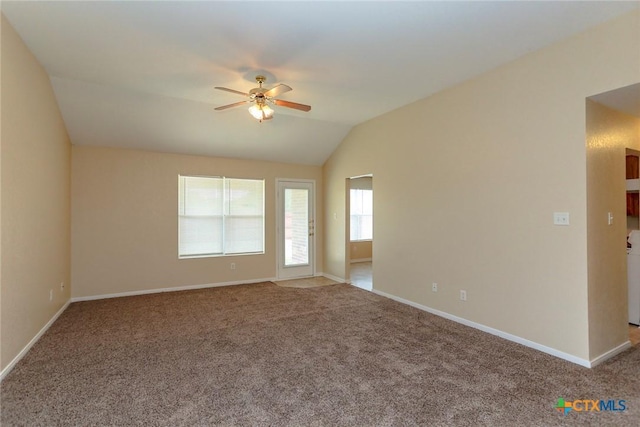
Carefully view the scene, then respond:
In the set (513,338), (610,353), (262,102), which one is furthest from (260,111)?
(610,353)

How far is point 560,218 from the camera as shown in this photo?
9.55 feet

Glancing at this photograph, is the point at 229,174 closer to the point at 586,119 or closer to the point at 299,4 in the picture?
the point at 299,4

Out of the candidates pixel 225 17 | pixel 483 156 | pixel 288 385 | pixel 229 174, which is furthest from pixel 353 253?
pixel 225 17

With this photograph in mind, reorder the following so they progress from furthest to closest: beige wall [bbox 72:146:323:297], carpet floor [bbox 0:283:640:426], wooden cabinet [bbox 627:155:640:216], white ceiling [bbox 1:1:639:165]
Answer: beige wall [bbox 72:146:323:297] < wooden cabinet [bbox 627:155:640:216] < white ceiling [bbox 1:1:639:165] < carpet floor [bbox 0:283:640:426]

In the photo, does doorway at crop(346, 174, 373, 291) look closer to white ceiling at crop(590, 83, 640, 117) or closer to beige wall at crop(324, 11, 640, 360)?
beige wall at crop(324, 11, 640, 360)

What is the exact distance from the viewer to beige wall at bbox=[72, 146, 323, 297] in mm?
4875

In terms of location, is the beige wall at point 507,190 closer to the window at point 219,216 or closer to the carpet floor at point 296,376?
the carpet floor at point 296,376

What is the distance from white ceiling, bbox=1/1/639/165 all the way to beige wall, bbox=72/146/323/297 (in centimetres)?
48

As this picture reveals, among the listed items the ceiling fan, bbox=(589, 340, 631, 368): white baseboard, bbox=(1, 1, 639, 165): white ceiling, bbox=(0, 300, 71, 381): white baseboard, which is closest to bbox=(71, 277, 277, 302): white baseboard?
bbox=(0, 300, 71, 381): white baseboard

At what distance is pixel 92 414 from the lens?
2.09m

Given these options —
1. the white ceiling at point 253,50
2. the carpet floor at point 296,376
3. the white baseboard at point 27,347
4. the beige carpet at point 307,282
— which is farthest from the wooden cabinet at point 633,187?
the white baseboard at point 27,347

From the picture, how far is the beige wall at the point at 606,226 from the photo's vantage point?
9.18 ft

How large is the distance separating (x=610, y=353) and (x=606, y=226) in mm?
1180

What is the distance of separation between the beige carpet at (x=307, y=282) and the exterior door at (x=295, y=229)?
222mm
